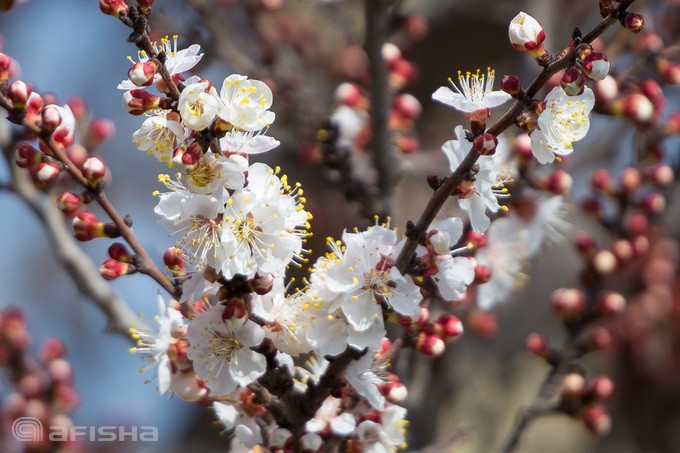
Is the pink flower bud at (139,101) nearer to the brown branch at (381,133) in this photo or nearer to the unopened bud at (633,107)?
the brown branch at (381,133)

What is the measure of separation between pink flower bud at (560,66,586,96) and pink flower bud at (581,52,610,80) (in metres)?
0.01

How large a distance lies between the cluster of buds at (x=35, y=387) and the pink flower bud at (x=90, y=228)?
126 centimetres

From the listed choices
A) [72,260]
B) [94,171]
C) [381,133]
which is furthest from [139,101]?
[381,133]

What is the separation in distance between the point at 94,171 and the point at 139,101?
194mm

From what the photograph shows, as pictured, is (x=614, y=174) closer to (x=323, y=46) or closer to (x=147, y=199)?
(x=323, y=46)

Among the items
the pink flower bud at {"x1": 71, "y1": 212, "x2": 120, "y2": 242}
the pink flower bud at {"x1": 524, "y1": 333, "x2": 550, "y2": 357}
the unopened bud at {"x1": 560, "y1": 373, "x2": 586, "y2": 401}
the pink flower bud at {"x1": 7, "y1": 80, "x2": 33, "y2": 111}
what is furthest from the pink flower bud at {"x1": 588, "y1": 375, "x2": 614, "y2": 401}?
the pink flower bud at {"x1": 7, "y1": 80, "x2": 33, "y2": 111}

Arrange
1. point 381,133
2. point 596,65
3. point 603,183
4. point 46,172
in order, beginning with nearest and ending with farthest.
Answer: point 596,65 < point 46,172 < point 381,133 < point 603,183

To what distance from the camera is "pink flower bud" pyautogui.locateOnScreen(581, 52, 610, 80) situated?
125 cm

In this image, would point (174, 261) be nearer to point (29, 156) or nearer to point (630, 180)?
point (29, 156)

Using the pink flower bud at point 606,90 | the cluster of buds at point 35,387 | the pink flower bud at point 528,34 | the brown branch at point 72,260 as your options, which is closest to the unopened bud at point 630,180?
the pink flower bud at point 606,90

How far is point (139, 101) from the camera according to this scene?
133 centimetres

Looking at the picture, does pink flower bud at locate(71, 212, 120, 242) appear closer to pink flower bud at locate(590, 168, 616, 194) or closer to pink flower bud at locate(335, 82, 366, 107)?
pink flower bud at locate(335, 82, 366, 107)

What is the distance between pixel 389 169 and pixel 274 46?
40.3 inches

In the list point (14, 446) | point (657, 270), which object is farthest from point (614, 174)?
point (14, 446)
